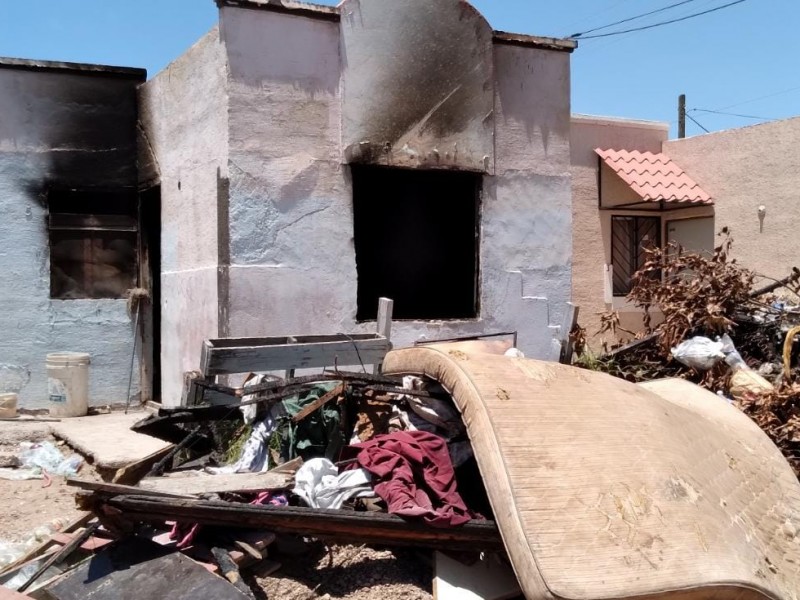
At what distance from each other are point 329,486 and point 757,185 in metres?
8.18

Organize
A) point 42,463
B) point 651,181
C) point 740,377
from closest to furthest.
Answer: point 740,377, point 42,463, point 651,181

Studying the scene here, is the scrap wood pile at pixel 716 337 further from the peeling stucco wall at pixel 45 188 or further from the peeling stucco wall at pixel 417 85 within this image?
the peeling stucco wall at pixel 45 188

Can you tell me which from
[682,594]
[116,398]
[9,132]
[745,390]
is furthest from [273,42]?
[682,594]

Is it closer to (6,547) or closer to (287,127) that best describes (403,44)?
(287,127)

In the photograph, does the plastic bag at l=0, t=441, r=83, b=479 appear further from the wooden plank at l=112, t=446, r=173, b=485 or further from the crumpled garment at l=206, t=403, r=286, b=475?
the crumpled garment at l=206, t=403, r=286, b=475

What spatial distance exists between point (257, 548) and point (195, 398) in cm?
188

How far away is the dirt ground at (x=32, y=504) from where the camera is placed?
4.66 m

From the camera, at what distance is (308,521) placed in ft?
11.6

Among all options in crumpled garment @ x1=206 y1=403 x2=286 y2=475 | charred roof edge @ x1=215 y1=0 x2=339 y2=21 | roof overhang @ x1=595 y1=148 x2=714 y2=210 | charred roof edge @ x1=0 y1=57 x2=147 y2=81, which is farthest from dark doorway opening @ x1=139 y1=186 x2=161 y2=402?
roof overhang @ x1=595 y1=148 x2=714 y2=210

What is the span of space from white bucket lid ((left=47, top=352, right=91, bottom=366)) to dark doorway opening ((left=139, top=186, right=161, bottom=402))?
71 centimetres

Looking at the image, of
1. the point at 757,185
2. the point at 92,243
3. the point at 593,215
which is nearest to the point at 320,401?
the point at 92,243

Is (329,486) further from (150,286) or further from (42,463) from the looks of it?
(150,286)

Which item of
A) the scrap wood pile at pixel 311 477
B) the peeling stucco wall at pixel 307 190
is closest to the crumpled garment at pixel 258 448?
the scrap wood pile at pixel 311 477

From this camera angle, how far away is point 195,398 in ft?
17.2
